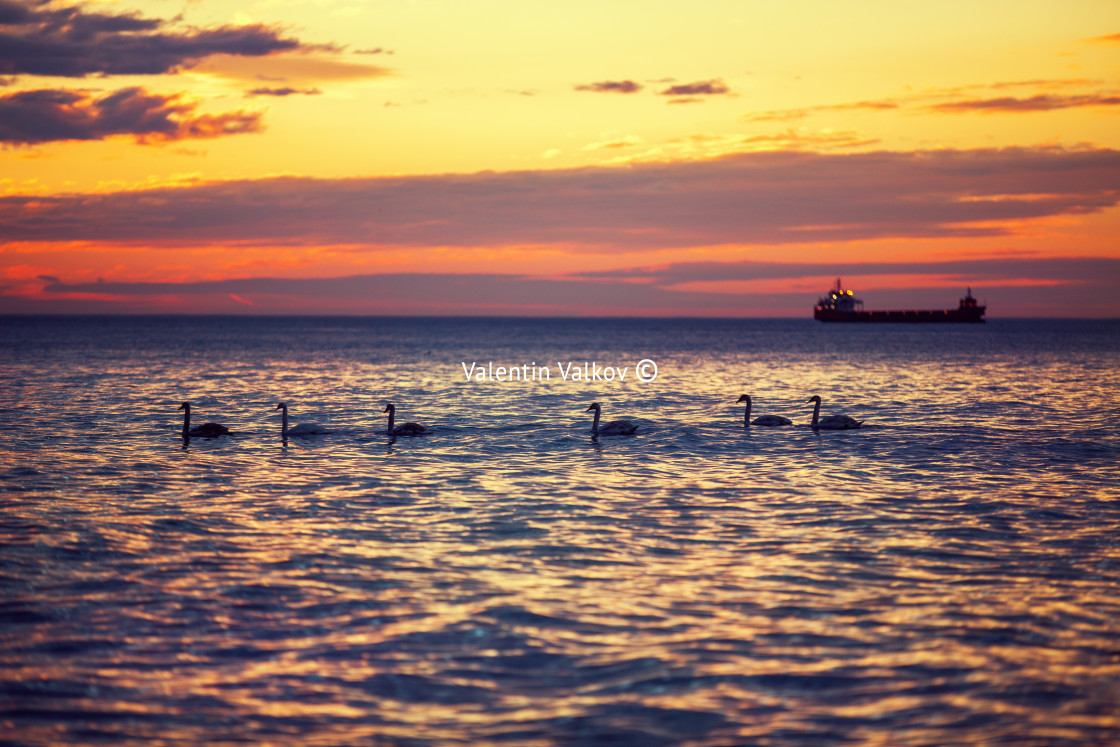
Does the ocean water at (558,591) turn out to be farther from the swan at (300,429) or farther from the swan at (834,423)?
the swan at (834,423)

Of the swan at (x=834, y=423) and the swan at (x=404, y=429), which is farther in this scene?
the swan at (x=834, y=423)

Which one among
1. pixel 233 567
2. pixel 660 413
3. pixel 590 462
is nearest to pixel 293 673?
pixel 233 567

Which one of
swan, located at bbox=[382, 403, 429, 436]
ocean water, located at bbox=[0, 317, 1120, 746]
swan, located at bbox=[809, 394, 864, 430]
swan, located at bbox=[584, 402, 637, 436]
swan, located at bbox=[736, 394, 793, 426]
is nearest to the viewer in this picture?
ocean water, located at bbox=[0, 317, 1120, 746]

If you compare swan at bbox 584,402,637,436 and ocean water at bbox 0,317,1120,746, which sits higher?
swan at bbox 584,402,637,436

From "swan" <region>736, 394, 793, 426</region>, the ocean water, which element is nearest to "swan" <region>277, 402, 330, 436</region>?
the ocean water

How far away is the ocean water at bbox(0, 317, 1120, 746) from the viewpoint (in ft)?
30.1

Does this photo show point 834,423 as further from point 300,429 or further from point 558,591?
point 558,591

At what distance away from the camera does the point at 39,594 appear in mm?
12922

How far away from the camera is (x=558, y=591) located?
13031mm

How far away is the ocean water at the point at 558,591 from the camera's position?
9180 millimetres

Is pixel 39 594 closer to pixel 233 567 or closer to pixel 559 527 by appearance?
pixel 233 567

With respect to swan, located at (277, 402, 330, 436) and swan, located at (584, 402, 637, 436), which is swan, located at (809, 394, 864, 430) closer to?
swan, located at (584, 402, 637, 436)

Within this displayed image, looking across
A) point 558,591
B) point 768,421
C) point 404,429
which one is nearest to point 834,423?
point 768,421

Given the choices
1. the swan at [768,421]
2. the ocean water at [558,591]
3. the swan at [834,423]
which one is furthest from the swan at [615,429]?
the swan at [834,423]
